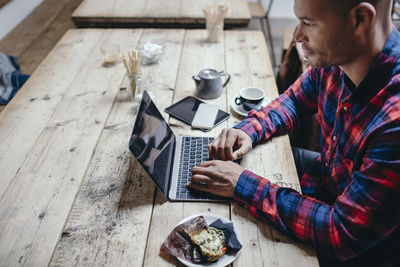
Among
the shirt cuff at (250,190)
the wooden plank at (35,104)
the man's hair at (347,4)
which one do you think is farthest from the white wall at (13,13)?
the man's hair at (347,4)

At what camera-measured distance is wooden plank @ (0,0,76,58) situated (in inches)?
114

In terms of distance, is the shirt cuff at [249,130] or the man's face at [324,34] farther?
the shirt cuff at [249,130]

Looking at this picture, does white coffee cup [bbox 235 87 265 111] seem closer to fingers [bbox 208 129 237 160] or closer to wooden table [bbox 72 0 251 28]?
fingers [bbox 208 129 237 160]

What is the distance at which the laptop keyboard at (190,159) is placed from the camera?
3.18 ft

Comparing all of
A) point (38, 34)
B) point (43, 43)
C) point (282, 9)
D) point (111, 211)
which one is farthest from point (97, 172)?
point (282, 9)

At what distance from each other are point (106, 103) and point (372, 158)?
108 centimetres

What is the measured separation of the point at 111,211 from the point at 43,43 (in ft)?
8.58

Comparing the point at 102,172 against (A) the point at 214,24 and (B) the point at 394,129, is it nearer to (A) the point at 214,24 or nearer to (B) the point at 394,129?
(B) the point at 394,129

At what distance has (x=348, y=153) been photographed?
37.7 inches

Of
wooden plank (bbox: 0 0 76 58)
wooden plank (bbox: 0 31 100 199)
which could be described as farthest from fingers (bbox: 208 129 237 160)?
wooden plank (bbox: 0 0 76 58)

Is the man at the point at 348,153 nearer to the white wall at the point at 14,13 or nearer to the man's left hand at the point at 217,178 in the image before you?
the man's left hand at the point at 217,178

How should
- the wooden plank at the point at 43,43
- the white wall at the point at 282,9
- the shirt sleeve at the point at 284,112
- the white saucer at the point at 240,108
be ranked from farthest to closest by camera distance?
the white wall at the point at 282,9 < the wooden plank at the point at 43,43 < the white saucer at the point at 240,108 < the shirt sleeve at the point at 284,112

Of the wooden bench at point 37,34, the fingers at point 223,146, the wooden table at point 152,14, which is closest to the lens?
the fingers at point 223,146

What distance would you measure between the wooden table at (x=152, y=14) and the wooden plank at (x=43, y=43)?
28.4 inches
